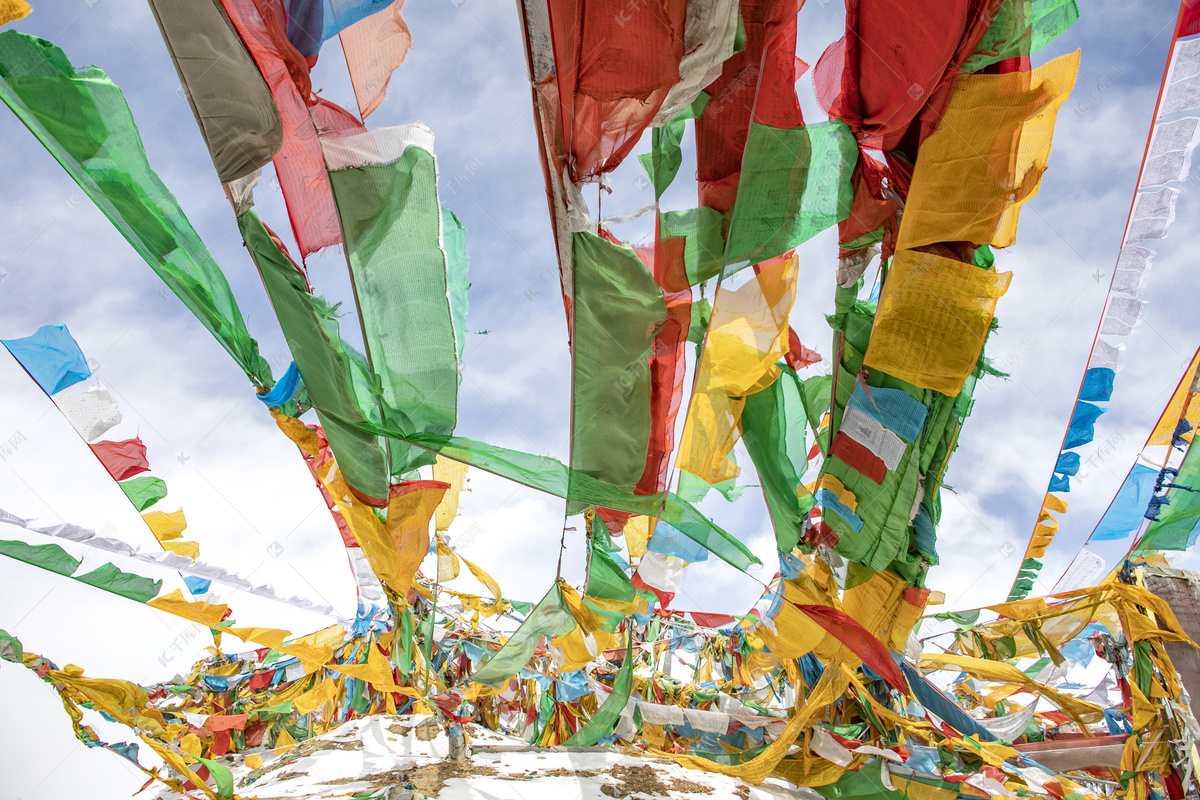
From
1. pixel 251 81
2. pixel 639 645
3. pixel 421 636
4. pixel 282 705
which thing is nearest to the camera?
pixel 251 81

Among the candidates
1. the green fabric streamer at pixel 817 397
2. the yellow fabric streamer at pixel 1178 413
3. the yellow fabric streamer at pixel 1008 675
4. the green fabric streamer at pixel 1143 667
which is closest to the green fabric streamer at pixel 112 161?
the green fabric streamer at pixel 817 397

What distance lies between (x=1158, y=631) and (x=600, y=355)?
12.7ft

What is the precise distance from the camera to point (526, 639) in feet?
15.3

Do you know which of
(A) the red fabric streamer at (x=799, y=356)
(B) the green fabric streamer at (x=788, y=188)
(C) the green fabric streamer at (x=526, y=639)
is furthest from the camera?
(C) the green fabric streamer at (x=526, y=639)

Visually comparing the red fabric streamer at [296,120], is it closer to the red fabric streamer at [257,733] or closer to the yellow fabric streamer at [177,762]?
the yellow fabric streamer at [177,762]

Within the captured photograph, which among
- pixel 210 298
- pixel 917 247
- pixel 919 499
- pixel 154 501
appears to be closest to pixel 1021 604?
pixel 919 499

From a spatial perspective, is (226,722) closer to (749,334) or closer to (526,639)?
(526,639)

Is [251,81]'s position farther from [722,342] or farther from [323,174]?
[722,342]

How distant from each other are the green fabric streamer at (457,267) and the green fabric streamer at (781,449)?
1.88m

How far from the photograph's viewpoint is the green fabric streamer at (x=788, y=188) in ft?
9.36

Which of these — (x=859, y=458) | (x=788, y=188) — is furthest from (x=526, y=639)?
(x=788, y=188)

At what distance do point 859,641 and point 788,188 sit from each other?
2.99m

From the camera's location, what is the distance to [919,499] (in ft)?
13.1

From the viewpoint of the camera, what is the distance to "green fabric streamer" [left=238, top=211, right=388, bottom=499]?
2.59 meters
